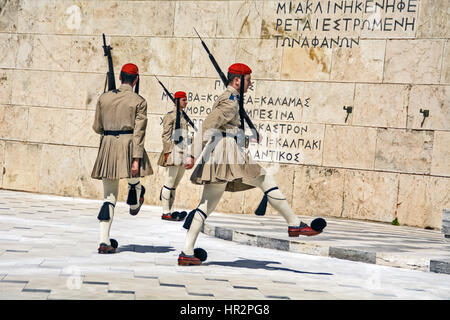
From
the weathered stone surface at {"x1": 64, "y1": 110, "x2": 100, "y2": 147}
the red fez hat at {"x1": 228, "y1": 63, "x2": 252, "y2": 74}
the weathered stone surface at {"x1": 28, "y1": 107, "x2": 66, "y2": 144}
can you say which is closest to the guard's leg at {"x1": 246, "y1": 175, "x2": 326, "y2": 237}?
the red fez hat at {"x1": 228, "y1": 63, "x2": 252, "y2": 74}

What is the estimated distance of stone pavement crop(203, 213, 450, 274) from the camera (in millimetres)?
8219

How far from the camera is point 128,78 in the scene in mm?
7773

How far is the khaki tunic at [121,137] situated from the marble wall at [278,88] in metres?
6.19

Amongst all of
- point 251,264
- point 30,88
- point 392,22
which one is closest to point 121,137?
point 251,264

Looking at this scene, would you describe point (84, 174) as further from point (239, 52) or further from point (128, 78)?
point (128, 78)

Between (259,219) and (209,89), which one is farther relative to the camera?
(209,89)

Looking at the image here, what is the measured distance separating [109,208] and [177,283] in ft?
5.80

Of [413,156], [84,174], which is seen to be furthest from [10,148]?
[413,156]

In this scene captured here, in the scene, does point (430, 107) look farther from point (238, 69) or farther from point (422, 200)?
point (238, 69)

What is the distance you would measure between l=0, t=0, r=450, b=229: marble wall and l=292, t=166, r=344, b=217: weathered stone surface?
0.02 meters

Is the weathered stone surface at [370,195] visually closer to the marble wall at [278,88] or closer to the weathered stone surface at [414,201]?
the marble wall at [278,88]

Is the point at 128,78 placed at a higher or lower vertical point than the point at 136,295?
higher

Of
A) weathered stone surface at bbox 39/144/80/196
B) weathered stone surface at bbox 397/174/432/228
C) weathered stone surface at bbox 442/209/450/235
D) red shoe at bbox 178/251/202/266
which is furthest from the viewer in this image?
weathered stone surface at bbox 39/144/80/196

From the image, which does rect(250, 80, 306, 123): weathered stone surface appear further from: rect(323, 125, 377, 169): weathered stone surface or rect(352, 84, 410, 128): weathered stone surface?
rect(352, 84, 410, 128): weathered stone surface
